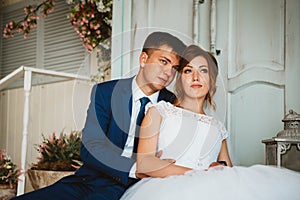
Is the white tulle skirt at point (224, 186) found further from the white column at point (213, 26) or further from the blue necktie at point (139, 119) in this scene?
the white column at point (213, 26)

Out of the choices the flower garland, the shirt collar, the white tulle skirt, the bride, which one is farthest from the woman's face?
the flower garland

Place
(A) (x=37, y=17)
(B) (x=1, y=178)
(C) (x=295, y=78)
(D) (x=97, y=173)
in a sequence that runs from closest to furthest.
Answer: (D) (x=97, y=173) → (C) (x=295, y=78) → (B) (x=1, y=178) → (A) (x=37, y=17)

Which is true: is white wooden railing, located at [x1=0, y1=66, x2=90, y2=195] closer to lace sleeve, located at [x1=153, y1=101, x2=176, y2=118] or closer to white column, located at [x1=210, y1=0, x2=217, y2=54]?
white column, located at [x1=210, y1=0, x2=217, y2=54]

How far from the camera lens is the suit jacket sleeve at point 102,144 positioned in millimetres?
1928

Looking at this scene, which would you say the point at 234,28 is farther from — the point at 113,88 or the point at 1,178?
the point at 1,178

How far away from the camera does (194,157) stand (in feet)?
6.61

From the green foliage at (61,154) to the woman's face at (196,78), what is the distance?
4.56 feet

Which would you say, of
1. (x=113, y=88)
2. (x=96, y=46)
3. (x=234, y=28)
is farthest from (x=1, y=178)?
(x=234, y=28)

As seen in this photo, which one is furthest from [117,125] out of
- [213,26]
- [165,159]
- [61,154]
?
[61,154]

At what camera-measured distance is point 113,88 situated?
Answer: 7.10 ft

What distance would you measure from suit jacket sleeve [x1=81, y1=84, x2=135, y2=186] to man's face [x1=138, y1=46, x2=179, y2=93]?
0.55 ft

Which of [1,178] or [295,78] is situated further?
[1,178]

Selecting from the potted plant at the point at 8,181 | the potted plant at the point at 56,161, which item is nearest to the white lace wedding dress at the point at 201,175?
the potted plant at the point at 56,161

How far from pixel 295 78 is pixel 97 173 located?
1.22m
